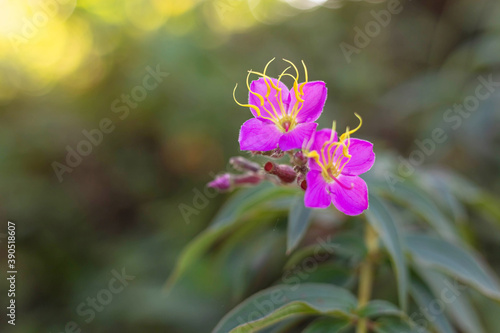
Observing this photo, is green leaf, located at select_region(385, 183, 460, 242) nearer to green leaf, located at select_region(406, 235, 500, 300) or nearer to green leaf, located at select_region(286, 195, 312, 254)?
green leaf, located at select_region(406, 235, 500, 300)

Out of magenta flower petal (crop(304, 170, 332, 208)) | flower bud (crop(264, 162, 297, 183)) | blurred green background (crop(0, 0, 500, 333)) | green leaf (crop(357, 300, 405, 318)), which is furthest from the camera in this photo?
blurred green background (crop(0, 0, 500, 333))

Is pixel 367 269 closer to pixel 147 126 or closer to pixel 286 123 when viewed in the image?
pixel 286 123

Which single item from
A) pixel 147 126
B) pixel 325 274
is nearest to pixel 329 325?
pixel 325 274

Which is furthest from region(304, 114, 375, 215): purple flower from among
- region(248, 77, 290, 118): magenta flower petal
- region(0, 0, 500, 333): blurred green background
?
region(0, 0, 500, 333): blurred green background

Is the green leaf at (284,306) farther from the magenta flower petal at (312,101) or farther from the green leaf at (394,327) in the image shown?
the magenta flower petal at (312,101)

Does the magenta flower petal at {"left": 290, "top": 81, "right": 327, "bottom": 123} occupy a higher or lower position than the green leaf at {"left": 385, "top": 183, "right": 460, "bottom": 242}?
higher

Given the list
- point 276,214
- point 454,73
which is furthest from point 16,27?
point 454,73

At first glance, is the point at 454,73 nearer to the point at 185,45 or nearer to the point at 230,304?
the point at 185,45
